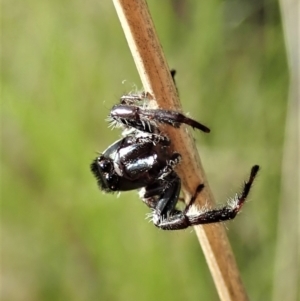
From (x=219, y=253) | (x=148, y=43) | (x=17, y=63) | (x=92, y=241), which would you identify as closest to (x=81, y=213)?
(x=92, y=241)

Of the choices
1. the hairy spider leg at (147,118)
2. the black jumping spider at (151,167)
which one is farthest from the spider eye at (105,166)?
the hairy spider leg at (147,118)

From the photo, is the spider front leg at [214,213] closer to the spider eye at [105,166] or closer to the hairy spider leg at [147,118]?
the hairy spider leg at [147,118]

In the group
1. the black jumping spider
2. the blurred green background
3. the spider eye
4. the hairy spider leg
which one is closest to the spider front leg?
the black jumping spider

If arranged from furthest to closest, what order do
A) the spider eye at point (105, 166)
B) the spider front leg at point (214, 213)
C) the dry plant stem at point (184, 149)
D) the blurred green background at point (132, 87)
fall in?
the blurred green background at point (132, 87)
the spider eye at point (105, 166)
the spider front leg at point (214, 213)
the dry plant stem at point (184, 149)

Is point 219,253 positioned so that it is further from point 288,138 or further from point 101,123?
point 101,123

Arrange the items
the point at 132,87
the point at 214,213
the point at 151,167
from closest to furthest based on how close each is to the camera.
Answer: the point at 214,213 < the point at 151,167 < the point at 132,87

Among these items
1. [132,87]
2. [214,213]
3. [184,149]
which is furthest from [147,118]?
[132,87]

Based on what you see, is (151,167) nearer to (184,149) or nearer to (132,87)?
(184,149)
